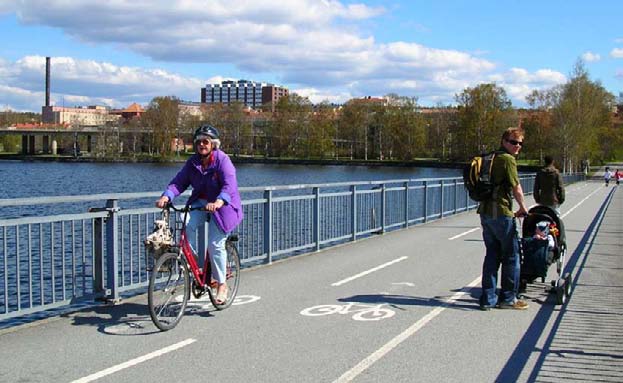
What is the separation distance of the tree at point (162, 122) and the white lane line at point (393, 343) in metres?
125

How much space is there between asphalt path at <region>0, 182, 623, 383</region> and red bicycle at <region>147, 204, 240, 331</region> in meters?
0.17

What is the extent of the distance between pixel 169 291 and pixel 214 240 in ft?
2.41

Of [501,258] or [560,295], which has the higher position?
[501,258]

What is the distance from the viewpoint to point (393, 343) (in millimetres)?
6383

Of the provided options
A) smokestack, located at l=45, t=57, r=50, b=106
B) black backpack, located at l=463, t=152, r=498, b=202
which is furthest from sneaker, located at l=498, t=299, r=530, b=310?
smokestack, located at l=45, t=57, r=50, b=106

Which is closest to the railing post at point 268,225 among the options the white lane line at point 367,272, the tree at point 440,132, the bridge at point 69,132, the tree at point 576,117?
the white lane line at point 367,272

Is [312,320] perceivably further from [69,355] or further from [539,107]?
[539,107]

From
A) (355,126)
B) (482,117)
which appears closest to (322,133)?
(355,126)

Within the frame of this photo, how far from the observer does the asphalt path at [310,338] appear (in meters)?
5.45

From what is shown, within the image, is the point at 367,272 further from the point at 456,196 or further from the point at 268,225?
the point at 456,196

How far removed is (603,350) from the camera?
6.26 m

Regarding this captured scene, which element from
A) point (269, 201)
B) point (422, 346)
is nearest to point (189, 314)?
point (422, 346)

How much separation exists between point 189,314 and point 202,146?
177 cm

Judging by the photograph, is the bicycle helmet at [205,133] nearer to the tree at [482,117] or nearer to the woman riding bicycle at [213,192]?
the woman riding bicycle at [213,192]
